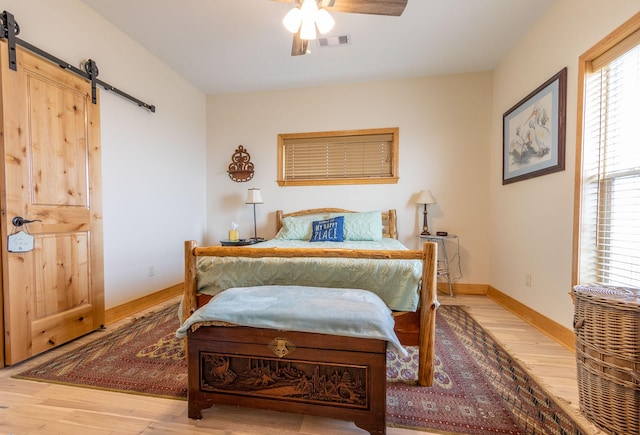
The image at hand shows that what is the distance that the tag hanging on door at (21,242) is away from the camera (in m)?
1.78

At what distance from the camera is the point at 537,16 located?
2.41 meters

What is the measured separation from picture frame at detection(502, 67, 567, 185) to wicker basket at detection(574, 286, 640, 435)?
1421 millimetres

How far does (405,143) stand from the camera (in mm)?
3574

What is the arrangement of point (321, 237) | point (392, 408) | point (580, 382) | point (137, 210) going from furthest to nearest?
point (321, 237), point (137, 210), point (392, 408), point (580, 382)

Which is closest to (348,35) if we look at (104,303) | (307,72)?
(307,72)

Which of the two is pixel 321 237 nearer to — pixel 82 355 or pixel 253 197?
pixel 253 197

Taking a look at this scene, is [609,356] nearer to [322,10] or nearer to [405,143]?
[322,10]

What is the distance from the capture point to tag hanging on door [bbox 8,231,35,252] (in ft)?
5.83

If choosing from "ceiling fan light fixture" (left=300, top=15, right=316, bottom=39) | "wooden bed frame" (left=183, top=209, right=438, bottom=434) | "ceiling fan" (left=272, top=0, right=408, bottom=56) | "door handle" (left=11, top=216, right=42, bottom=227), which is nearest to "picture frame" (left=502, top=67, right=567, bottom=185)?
"ceiling fan" (left=272, top=0, right=408, bottom=56)

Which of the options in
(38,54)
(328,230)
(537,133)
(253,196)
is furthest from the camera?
(253,196)

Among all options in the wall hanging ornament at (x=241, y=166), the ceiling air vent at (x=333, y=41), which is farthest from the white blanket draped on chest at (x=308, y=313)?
the wall hanging ornament at (x=241, y=166)

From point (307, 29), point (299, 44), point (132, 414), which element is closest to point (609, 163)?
point (307, 29)

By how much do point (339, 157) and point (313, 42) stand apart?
1.43 metres

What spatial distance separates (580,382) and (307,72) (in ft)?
11.8
